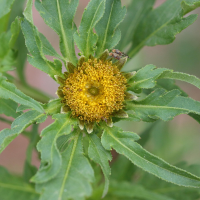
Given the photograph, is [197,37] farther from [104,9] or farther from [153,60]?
[104,9]

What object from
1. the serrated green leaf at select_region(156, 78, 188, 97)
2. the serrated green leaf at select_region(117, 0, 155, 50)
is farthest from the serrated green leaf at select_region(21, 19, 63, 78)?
the serrated green leaf at select_region(117, 0, 155, 50)

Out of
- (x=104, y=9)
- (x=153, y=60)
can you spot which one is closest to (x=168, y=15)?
(x=104, y=9)

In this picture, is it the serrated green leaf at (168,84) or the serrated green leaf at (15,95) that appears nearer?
the serrated green leaf at (15,95)

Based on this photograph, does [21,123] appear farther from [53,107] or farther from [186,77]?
[186,77]

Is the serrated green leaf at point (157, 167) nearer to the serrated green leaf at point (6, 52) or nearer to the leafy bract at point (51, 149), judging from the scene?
the leafy bract at point (51, 149)

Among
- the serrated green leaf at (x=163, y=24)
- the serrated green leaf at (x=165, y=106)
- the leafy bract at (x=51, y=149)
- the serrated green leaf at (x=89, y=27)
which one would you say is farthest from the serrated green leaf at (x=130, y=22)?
the leafy bract at (x=51, y=149)

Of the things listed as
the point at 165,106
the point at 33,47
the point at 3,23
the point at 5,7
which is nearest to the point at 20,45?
the point at 3,23
